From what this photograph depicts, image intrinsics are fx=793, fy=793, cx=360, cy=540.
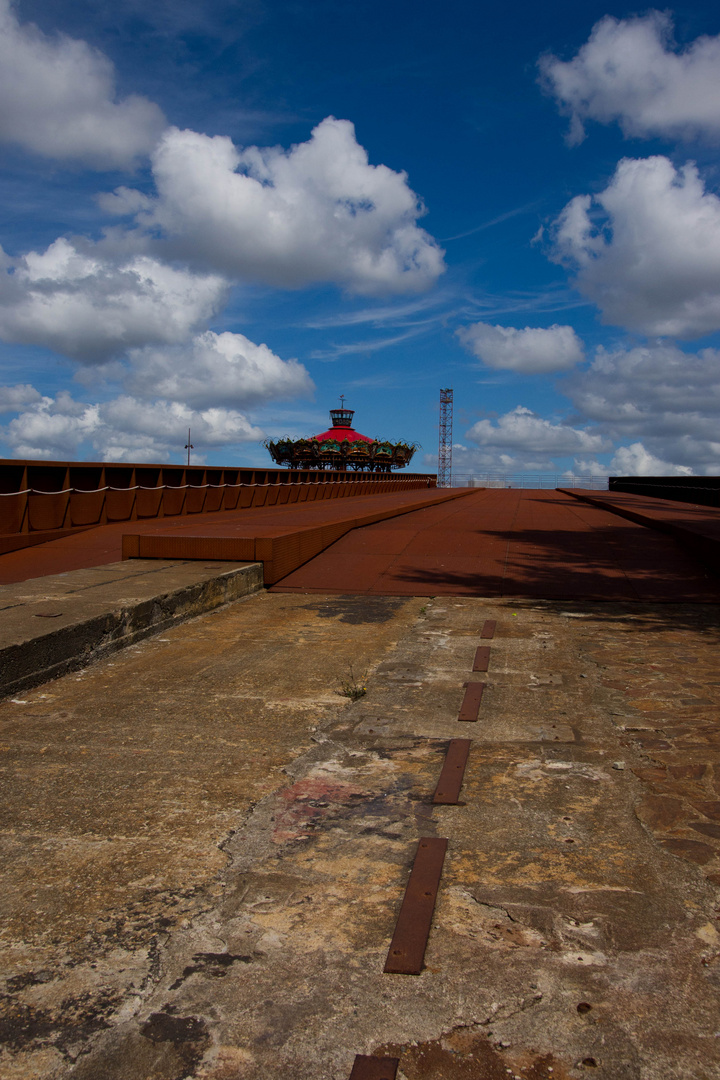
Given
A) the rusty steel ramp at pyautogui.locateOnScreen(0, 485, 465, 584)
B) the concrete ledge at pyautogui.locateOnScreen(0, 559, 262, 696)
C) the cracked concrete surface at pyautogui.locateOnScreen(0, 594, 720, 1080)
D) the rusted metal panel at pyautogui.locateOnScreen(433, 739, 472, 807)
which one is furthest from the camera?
the rusty steel ramp at pyautogui.locateOnScreen(0, 485, 465, 584)

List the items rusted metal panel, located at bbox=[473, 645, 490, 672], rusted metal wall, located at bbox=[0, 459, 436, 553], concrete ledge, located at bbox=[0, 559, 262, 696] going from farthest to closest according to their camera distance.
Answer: rusted metal wall, located at bbox=[0, 459, 436, 553] → rusted metal panel, located at bbox=[473, 645, 490, 672] → concrete ledge, located at bbox=[0, 559, 262, 696]

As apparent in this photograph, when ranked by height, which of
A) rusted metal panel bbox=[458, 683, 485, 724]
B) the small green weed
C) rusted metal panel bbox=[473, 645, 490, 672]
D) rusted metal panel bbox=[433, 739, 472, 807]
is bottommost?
rusted metal panel bbox=[433, 739, 472, 807]

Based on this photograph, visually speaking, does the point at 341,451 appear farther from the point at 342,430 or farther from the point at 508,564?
the point at 508,564

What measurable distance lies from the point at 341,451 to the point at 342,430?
9.05m

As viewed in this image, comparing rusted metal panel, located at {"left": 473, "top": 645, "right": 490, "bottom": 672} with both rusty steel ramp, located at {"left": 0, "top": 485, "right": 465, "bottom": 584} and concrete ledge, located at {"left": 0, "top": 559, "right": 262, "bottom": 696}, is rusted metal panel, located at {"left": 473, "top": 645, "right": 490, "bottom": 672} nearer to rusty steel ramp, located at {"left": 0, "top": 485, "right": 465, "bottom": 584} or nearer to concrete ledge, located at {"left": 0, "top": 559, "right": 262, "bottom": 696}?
concrete ledge, located at {"left": 0, "top": 559, "right": 262, "bottom": 696}

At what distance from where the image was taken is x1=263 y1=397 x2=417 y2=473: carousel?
92188mm

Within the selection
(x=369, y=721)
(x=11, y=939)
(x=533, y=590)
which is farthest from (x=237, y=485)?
(x=11, y=939)

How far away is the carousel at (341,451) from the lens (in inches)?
3629

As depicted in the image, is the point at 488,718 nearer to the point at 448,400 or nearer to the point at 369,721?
Answer: the point at 369,721

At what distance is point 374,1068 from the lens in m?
1.91

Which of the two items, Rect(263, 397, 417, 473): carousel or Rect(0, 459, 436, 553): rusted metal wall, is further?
Rect(263, 397, 417, 473): carousel

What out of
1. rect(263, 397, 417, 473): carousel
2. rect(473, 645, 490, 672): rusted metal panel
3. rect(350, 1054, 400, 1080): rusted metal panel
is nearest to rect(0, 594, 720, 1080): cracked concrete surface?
rect(350, 1054, 400, 1080): rusted metal panel

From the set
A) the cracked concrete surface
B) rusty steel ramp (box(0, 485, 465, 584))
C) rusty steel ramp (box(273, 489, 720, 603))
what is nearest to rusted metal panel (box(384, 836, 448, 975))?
the cracked concrete surface

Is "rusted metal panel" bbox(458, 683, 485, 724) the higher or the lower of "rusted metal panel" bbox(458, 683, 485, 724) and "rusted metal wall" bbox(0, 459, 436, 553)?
the lower
